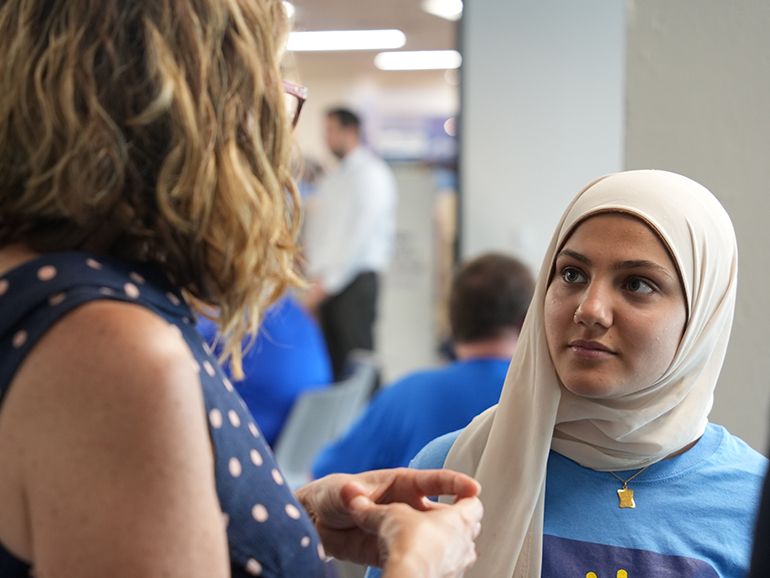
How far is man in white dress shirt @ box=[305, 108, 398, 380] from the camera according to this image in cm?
517

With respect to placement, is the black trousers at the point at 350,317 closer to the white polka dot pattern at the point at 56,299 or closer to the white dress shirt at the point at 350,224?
A: the white dress shirt at the point at 350,224

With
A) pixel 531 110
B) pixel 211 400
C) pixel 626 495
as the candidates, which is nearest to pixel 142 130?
pixel 211 400

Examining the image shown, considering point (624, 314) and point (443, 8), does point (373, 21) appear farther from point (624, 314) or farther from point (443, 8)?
point (624, 314)

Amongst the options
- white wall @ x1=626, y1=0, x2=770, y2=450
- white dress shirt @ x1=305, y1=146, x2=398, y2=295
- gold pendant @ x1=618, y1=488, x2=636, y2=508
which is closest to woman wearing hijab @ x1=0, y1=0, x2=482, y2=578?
gold pendant @ x1=618, y1=488, x2=636, y2=508

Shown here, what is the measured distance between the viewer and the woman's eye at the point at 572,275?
0.99m

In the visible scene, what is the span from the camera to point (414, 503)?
86 centimetres

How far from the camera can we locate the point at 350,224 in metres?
5.23

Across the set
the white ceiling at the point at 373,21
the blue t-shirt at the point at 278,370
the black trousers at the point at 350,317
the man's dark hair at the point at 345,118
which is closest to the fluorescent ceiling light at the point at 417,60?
the white ceiling at the point at 373,21

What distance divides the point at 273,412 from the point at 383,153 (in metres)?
7.63

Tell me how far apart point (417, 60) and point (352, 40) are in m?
1.40

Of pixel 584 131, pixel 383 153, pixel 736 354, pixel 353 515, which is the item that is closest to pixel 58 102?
pixel 353 515

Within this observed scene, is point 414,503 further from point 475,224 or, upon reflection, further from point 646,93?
point 475,224

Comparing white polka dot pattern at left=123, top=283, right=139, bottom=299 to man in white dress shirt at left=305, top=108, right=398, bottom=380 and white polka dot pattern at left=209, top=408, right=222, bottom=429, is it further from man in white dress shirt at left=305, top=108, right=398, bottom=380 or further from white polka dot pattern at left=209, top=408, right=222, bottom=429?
man in white dress shirt at left=305, top=108, right=398, bottom=380

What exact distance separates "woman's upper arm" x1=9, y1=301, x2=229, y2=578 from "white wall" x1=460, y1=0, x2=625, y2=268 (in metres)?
2.57
